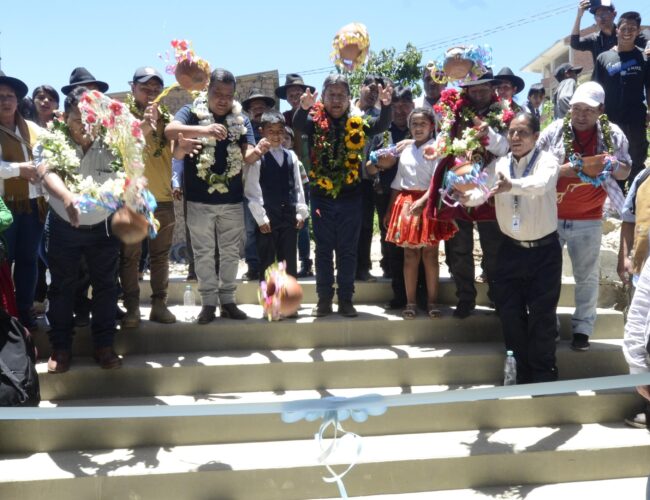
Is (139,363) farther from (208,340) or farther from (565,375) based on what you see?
(565,375)

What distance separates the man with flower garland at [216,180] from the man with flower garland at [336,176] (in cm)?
58

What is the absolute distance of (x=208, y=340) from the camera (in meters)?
5.48

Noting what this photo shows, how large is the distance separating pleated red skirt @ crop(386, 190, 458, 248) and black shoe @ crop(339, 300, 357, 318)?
26.9 inches

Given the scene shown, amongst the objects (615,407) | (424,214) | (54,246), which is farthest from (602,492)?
(54,246)

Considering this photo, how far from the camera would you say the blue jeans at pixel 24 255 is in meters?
5.11

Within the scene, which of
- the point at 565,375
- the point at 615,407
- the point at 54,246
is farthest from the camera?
the point at 565,375

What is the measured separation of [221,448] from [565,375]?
112 inches

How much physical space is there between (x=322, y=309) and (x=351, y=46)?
2339mm

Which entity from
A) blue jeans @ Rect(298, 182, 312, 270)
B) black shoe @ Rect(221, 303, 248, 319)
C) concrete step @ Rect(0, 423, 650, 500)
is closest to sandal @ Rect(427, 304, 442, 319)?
concrete step @ Rect(0, 423, 650, 500)

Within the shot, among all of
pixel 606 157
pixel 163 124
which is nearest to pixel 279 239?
pixel 163 124

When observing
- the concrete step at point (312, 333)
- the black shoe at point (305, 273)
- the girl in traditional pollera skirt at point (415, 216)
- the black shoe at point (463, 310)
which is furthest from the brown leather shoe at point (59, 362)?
the black shoe at point (463, 310)

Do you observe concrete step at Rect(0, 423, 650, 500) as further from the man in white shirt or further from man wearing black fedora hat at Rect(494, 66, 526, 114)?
man wearing black fedora hat at Rect(494, 66, 526, 114)

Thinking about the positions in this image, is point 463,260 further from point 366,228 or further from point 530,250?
point 366,228

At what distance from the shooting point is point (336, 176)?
583cm
